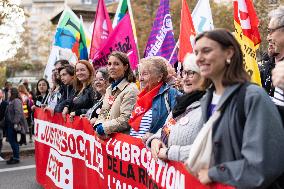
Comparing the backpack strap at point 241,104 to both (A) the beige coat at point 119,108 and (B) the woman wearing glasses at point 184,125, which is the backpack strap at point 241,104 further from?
(A) the beige coat at point 119,108

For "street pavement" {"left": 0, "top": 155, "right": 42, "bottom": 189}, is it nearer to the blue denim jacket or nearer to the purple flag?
the purple flag

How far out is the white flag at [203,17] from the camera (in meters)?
6.37

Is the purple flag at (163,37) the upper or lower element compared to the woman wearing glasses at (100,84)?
upper

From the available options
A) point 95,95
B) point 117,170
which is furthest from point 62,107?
point 117,170

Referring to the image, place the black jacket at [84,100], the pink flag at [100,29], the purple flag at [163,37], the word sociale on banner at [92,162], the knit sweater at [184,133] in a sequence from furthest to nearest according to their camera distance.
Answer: the pink flag at [100,29], the purple flag at [163,37], the black jacket at [84,100], the word sociale on banner at [92,162], the knit sweater at [184,133]

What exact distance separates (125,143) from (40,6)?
92.9 metres

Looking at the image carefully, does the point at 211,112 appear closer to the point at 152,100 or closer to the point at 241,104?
the point at 241,104

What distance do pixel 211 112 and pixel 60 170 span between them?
4.16m

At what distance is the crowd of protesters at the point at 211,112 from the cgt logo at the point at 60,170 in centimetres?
116

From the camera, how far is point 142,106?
4207 mm

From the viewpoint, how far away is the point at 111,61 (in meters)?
4.95

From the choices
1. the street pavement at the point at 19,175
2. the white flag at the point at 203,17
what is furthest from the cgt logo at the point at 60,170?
the white flag at the point at 203,17

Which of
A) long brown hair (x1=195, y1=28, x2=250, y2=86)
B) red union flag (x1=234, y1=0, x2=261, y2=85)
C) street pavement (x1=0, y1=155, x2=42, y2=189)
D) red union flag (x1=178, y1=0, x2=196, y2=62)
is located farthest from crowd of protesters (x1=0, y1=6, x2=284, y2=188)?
street pavement (x1=0, y1=155, x2=42, y2=189)

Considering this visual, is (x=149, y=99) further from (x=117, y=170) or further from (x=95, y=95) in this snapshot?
(x=95, y=95)
